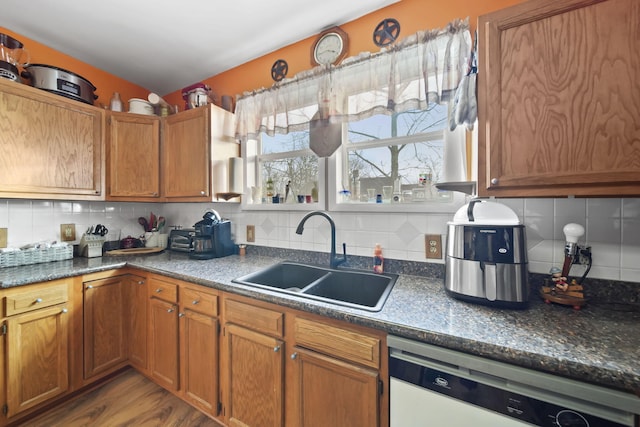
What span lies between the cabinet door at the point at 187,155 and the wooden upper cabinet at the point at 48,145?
467mm

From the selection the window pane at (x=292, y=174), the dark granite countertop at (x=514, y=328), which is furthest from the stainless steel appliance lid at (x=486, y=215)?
the window pane at (x=292, y=174)

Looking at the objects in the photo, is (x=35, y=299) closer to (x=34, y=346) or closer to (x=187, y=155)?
(x=34, y=346)

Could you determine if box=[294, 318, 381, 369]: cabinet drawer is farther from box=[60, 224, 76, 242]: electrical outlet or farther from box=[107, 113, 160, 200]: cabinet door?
box=[60, 224, 76, 242]: electrical outlet

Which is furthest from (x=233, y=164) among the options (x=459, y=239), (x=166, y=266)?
(x=459, y=239)

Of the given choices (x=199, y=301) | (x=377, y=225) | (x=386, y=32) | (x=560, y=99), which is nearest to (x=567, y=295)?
(x=560, y=99)

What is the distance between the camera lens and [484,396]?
756 millimetres

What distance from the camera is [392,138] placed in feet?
5.37

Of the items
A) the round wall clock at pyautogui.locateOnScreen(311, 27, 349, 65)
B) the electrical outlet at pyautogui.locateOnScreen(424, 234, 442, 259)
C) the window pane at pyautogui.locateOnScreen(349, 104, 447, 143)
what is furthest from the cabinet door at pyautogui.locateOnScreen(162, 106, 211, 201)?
the electrical outlet at pyautogui.locateOnScreen(424, 234, 442, 259)

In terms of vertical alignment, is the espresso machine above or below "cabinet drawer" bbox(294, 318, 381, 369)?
above

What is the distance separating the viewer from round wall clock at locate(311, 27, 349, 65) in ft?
5.51

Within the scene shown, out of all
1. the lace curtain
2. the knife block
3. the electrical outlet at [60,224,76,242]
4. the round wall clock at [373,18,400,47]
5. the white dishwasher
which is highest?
the round wall clock at [373,18,400,47]

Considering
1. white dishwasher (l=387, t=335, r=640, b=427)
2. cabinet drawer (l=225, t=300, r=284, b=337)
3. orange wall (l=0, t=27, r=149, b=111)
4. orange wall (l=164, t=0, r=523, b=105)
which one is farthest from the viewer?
orange wall (l=0, t=27, r=149, b=111)

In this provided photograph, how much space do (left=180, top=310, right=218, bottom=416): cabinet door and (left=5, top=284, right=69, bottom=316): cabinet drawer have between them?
0.76 m

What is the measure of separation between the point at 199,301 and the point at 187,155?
3.95ft
